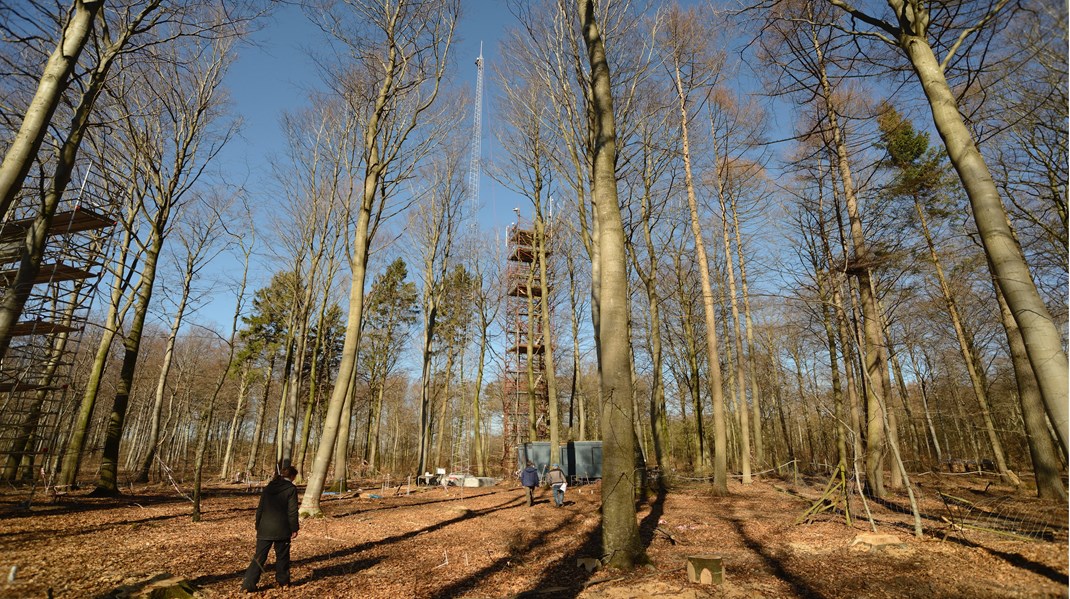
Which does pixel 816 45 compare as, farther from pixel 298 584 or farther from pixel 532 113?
pixel 298 584

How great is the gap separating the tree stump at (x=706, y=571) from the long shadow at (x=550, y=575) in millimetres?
1138

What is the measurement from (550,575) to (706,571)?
1853mm

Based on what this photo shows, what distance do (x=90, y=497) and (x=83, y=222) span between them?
5.68 metres

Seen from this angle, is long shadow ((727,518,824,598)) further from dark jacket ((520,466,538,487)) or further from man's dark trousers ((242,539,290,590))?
man's dark trousers ((242,539,290,590))

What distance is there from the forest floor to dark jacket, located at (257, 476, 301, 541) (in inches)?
21.6

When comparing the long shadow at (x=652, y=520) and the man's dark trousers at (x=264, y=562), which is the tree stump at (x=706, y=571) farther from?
the man's dark trousers at (x=264, y=562)

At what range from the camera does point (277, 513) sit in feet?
16.4

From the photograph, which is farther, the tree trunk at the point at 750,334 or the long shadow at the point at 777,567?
the tree trunk at the point at 750,334

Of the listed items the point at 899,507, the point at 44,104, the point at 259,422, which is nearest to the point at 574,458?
the point at 899,507

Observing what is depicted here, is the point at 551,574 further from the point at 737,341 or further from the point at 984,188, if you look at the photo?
the point at 737,341

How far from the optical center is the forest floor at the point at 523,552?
475 cm

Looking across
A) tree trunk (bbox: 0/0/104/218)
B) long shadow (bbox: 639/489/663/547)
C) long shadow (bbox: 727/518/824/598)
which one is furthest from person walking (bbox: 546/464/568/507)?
tree trunk (bbox: 0/0/104/218)

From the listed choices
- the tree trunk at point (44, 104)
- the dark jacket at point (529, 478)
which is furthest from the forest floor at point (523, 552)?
the tree trunk at point (44, 104)

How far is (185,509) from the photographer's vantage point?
916 cm
